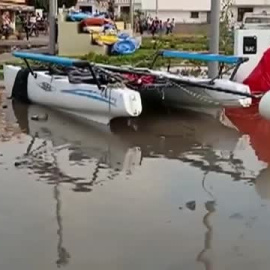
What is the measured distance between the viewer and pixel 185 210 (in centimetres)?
820

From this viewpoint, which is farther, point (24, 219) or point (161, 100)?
point (161, 100)

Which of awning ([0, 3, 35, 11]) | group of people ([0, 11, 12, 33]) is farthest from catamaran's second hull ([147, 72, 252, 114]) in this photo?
awning ([0, 3, 35, 11])

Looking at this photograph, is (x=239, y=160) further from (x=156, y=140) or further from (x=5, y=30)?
(x=5, y=30)

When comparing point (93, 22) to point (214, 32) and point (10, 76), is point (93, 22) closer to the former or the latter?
point (214, 32)

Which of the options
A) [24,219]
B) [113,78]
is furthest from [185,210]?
[113,78]

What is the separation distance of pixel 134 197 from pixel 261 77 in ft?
27.8

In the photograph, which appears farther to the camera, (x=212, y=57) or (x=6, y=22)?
(x=6, y=22)

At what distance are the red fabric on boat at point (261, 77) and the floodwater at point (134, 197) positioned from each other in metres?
2.94

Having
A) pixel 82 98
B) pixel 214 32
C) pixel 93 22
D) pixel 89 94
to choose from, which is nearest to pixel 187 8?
pixel 93 22

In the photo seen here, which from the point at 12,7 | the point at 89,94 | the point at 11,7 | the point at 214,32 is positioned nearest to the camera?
the point at 89,94

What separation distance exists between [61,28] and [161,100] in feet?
42.2

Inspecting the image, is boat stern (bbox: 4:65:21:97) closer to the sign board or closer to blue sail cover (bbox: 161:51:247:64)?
blue sail cover (bbox: 161:51:247:64)

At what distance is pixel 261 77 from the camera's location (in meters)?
16.5

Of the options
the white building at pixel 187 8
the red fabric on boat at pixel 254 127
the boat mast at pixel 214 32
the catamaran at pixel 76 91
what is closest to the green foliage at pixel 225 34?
the boat mast at pixel 214 32
